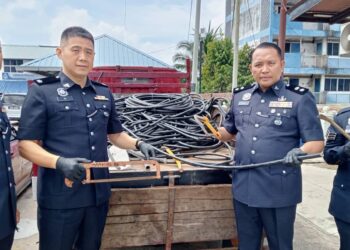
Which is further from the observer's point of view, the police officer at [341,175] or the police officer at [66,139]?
the police officer at [341,175]

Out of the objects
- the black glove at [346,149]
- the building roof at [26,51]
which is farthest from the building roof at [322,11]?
the building roof at [26,51]

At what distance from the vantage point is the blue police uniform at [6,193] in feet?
5.94

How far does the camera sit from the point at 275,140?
6.95 ft

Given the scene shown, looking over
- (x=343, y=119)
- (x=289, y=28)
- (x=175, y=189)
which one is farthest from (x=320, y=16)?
(x=289, y=28)

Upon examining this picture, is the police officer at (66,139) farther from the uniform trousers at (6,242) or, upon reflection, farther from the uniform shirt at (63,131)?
the uniform trousers at (6,242)

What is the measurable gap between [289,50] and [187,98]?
886 inches

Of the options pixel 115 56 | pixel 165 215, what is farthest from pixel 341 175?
pixel 115 56

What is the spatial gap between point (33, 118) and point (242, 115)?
4.03 feet

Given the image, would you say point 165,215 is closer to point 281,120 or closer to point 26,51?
point 281,120

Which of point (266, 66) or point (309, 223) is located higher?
point (266, 66)

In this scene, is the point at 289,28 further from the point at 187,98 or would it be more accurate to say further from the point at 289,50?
the point at 187,98

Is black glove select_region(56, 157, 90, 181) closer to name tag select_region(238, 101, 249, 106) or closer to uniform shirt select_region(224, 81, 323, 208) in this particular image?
uniform shirt select_region(224, 81, 323, 208)

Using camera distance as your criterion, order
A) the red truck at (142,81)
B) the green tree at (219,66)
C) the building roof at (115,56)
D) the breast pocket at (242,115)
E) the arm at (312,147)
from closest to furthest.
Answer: the arm at (312,147) → the breast pocket at (242,115) → the red truck at (142,81) → the building roof at (115,56) → the green tree at (219,66)

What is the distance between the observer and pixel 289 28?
920 inches
